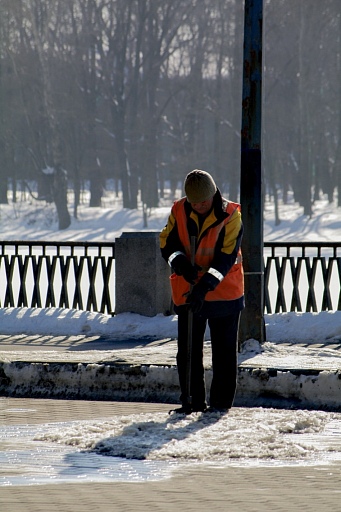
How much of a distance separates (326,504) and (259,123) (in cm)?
588

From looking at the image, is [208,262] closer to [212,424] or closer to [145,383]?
[212,424]

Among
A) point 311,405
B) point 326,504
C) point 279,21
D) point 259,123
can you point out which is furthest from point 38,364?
point 279,21

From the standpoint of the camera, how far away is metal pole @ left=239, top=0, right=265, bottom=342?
9.95 metres

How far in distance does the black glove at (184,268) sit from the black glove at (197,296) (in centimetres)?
7

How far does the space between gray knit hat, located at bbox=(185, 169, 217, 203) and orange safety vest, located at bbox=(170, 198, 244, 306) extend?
112mm

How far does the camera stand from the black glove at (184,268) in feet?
22.9

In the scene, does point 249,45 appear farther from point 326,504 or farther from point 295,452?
point 326,504

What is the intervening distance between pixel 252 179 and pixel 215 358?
10.2 ft

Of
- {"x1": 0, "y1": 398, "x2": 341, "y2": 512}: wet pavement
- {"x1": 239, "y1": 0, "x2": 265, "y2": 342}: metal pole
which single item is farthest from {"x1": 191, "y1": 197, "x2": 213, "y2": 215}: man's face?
{"x1": 239, "y1": 0, "x2": 265, "y2": 342}: metal pole

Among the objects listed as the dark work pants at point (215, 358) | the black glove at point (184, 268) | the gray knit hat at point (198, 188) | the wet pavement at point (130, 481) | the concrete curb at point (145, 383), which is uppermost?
the gray knit hat at point (198, 188)

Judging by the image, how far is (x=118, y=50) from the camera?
6216 cm

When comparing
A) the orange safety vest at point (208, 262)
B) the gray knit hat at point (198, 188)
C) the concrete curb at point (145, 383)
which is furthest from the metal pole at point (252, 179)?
the gray knit hat at point (198, 188)

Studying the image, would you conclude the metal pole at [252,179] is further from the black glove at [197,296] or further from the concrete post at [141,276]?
the concrete post at [141,276]

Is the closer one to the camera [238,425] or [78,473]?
[78,473]
